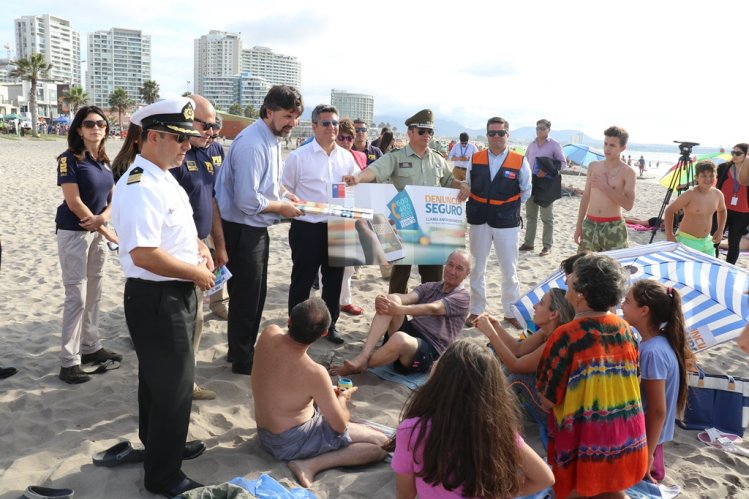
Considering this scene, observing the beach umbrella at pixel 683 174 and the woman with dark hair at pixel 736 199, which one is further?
the beach umbrella at pixel 683 174

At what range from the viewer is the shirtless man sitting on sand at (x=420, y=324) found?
4.40m

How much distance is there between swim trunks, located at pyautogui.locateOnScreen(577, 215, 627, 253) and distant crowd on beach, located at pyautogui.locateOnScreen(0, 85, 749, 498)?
27 cm

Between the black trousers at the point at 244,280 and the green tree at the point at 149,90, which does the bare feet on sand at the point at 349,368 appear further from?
the green tree at the point at 149,90

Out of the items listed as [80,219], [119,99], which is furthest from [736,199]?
[119,99]

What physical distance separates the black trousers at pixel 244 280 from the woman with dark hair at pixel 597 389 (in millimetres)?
2434

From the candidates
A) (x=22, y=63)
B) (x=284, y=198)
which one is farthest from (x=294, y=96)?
(x=22, y=63)

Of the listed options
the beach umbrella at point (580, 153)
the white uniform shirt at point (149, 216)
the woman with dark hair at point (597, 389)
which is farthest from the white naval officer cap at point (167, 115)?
the beach umbrella at point (580, 153)

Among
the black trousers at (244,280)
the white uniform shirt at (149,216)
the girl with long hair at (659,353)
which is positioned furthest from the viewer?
the black trousers at (244,280)

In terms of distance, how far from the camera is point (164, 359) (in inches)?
104

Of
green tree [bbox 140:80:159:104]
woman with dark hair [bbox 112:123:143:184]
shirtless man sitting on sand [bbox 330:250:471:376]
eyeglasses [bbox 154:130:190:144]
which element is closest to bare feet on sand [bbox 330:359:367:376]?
shirtless man sitting on sand [bbox 330:250:471:376]

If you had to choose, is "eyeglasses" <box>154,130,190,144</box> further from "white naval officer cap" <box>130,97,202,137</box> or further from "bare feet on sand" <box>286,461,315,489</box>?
"bare feet on sand" <box>286,461,315,489</box>

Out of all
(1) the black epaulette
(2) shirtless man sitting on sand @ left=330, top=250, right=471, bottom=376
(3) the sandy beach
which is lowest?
(3) the sandy beach

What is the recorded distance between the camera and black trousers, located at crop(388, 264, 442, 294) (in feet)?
18.0


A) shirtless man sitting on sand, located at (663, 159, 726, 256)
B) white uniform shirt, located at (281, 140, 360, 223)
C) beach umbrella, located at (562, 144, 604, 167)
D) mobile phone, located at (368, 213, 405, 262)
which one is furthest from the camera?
beach umbrella, located at (562, 144, 604, 167)
